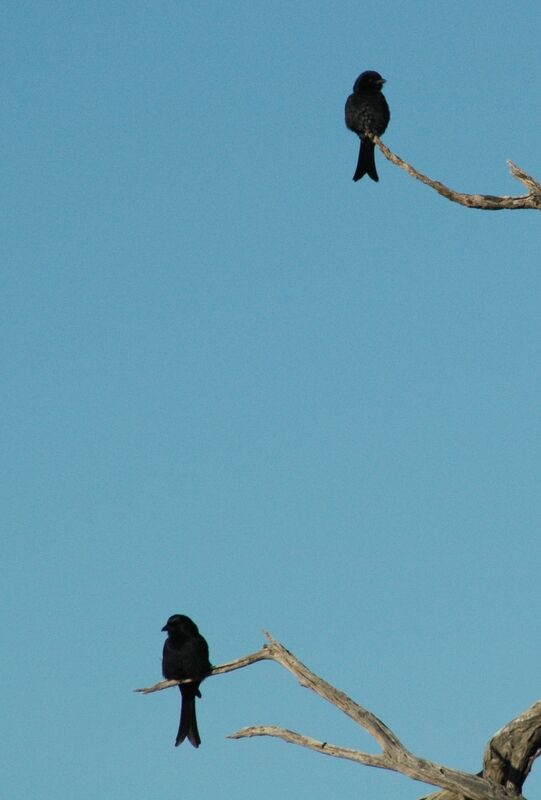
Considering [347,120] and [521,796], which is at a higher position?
[347,120]

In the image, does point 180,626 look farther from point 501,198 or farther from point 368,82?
point 368,82

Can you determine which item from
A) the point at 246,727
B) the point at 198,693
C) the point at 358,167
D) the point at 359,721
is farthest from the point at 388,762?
the point at 358,167

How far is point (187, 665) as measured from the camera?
13.7m

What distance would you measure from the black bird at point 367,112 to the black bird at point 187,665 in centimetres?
585

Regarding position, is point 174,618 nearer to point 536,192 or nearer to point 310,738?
point 310,738

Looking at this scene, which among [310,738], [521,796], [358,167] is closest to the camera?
[310,738]

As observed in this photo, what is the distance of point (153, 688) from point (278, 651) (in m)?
1.31

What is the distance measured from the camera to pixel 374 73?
674 inches

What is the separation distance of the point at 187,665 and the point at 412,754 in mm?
3323

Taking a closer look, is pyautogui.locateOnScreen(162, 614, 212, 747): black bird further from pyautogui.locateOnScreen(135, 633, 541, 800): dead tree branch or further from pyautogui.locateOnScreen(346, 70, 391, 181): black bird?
pyautogui.locateOnScreen(346, 70, 391, 181): black bird

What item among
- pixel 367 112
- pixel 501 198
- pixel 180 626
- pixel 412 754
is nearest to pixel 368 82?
pixel 367 112

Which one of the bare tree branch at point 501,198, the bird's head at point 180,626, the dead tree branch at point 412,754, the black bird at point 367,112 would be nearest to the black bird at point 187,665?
the bird's head at point 180,626

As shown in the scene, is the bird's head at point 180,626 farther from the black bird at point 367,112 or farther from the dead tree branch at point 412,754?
the black bird at point 367,112

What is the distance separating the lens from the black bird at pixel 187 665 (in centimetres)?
1367
